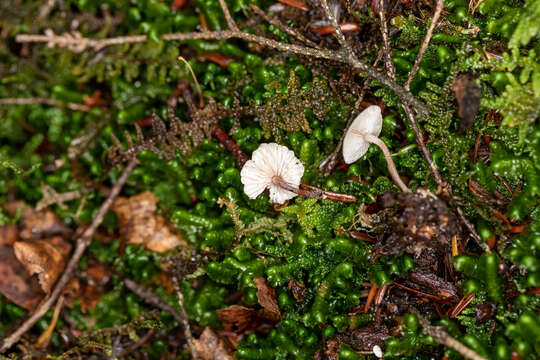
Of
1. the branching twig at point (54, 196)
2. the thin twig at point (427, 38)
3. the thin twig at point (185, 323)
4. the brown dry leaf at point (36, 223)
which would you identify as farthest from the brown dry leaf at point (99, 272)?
the thin twig at point (427, 38)

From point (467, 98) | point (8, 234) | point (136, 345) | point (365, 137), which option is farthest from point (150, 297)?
point (467, 98)

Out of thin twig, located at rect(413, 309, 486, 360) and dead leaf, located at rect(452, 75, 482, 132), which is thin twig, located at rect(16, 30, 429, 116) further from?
thin twig, located at rect(413, 309, 486, 360)

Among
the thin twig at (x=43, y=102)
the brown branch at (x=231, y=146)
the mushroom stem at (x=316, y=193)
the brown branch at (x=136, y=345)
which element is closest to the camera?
the mushroom stem at (x=316, y=193)

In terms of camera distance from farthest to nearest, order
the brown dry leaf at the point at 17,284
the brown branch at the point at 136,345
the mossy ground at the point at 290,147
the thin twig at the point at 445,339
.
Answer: the brown dry leaf at the point at 17,284 → the brown branch at the point at 136,345 → the mossy ground at the point at 290,147 → the thin twig at the point at 445,339

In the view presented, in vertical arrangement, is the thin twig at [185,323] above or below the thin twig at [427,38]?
below

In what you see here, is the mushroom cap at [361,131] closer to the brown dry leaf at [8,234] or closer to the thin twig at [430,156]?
the thin twig at [430,156]

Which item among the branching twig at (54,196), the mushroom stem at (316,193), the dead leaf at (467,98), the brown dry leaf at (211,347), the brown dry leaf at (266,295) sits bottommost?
the brown dry leaf at (211,347)

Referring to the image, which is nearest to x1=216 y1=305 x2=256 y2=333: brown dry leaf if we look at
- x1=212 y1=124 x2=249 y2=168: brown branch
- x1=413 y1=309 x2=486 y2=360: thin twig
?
x1=212 y1=124 x2=249 y2=168: brown branch
